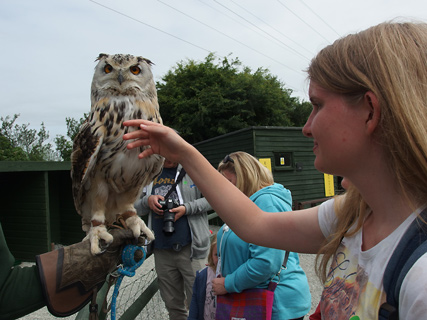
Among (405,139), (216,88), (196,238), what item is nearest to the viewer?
(405,139)

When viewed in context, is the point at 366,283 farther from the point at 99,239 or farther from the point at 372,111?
the point at 99,239

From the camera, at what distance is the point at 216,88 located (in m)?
20.1

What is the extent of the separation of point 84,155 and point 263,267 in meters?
1.32

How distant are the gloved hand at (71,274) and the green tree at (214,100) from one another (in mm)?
17217

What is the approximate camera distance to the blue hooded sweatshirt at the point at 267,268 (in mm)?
2020

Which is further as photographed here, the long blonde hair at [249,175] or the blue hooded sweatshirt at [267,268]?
the long blonde hair at [249,175]

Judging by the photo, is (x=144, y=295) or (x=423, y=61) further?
(x=144, y=295)

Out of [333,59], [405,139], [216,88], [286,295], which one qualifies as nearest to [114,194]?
[286,295]

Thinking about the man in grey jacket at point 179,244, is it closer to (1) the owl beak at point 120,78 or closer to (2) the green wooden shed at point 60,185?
(1) the owl beak at point 120,78

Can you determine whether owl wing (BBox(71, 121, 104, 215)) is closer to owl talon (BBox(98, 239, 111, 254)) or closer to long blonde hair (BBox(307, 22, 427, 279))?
owl talon (BBox(98, 239, 111, 254))

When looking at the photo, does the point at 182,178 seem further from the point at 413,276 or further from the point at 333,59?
the point at 413,276

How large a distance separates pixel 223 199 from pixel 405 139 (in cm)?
69

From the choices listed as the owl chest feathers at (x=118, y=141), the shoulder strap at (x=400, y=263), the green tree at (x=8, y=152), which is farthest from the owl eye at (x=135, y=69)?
the green tree at (x=8, y=152)

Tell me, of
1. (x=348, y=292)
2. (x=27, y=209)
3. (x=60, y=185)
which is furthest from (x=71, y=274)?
(x=60, y=185)
